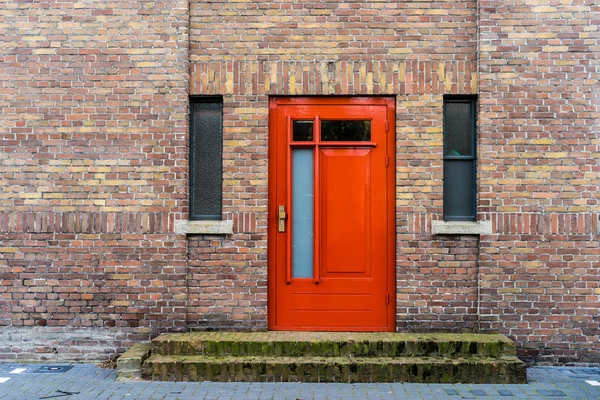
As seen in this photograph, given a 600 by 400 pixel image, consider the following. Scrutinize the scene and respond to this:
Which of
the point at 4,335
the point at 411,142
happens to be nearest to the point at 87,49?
the point at 4,335

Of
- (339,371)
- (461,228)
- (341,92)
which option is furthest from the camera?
(341,92)

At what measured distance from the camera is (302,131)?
259 inches

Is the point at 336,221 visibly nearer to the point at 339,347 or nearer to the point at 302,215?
the point at 302,215

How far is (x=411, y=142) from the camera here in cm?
646

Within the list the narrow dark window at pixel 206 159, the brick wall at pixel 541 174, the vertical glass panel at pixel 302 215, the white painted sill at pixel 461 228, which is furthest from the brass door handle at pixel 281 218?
the brick wall at pixel 541 174

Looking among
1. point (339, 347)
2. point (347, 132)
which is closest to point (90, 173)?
point (347, 132)

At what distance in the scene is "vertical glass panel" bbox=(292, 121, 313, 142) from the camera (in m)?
6.57

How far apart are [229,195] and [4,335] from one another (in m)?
3.17

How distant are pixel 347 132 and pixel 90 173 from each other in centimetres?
315

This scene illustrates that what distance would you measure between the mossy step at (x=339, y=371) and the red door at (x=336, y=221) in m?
0.84

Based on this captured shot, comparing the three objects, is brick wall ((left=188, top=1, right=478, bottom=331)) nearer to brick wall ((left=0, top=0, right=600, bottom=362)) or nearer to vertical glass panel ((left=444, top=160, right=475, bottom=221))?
brick wall ((left=0, top=0, right=600, bottom=362))

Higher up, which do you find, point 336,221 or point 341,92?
point 341,92

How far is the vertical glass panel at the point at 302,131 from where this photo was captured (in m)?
6.57

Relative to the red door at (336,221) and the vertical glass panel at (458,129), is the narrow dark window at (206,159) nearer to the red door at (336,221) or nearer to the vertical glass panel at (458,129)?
the red door at (336,221)
